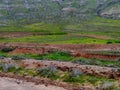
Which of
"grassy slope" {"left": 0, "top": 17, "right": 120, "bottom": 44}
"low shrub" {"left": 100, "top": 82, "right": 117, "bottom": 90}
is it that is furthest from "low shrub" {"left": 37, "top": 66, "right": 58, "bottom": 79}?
"grassy slope" {"left": 0, "top": 17, "right": 120, "bottom": 44}

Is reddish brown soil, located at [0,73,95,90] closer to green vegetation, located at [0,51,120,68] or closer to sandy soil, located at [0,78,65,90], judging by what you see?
sandy soil, located at [0,78,65,90]

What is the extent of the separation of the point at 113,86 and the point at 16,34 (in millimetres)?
77184

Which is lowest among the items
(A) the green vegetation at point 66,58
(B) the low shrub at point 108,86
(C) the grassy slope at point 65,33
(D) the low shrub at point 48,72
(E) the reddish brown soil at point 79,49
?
A: (C) the grassy slope at point 65,33

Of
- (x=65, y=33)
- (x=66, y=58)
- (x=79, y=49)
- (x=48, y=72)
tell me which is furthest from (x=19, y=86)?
(x=65, y=33)

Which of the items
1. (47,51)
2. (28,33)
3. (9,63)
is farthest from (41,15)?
(9,63)

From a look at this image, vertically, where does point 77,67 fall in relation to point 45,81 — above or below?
above

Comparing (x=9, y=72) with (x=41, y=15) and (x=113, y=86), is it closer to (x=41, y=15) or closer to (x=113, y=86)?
(x=113, y=86)

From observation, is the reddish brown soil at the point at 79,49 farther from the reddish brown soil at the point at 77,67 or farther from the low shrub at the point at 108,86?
the low shrub at the point at 108,86

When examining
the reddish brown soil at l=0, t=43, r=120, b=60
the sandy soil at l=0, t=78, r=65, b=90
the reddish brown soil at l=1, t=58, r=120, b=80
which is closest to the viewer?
the sandy soil at l=0, t=78, r=65, b=90

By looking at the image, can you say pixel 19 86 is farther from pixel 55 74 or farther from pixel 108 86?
pixel 108 86

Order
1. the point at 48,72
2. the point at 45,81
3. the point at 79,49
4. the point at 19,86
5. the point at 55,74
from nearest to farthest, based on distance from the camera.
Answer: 1. the point at 19,86
2. the point at 45,81
3. the point at 55,74
4. the point at 48,72
5. the point at 79,49

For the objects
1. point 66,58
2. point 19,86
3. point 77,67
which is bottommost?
point 66,58

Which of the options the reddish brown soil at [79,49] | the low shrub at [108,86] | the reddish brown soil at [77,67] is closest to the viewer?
the low shrub at [108,86]

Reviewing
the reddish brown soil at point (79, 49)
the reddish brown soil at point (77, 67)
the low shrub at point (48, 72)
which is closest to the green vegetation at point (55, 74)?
the low shrub at point (48, 72)
